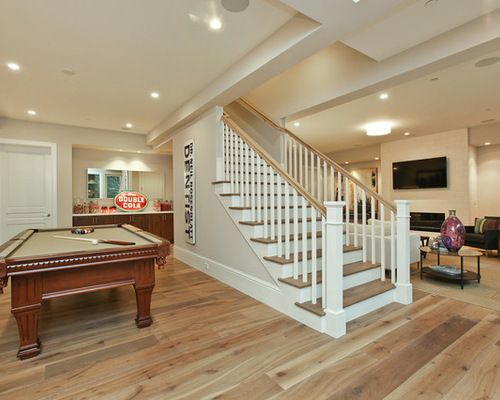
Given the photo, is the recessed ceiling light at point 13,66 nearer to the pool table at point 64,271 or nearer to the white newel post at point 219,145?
the pool table at point 64,271

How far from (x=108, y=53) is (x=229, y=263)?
9.50 feet

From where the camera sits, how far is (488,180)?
290 inches

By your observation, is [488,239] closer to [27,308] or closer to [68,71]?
[27,308]

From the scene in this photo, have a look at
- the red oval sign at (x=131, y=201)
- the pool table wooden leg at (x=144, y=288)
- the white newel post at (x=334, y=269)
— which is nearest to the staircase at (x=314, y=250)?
the white newel post at (x=334, y=269)

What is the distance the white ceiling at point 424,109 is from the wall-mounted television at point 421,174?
0.82m

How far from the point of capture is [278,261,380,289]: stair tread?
259 centimetres

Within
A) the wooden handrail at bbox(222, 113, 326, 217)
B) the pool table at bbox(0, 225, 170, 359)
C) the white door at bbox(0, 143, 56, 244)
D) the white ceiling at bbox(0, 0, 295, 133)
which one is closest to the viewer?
the pool table at bbox(0, 225, 170, 359)

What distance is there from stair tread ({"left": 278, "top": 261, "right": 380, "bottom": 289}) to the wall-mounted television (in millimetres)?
5494

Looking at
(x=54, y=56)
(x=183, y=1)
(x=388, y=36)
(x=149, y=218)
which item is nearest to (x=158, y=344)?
(x=183, y=1)

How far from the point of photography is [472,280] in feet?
12.2

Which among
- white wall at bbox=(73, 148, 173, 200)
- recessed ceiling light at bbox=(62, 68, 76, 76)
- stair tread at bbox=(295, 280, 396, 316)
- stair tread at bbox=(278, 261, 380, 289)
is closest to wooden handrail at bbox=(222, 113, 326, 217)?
stair tread at bbox=(278, 261, 380, 289)

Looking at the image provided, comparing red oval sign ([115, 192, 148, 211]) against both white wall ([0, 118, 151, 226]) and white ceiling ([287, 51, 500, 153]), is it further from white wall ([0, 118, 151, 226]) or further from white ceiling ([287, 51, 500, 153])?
white ceiling ([287, 51, 500, 153])

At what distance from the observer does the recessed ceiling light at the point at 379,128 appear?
611cm

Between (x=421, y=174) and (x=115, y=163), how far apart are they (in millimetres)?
8247
